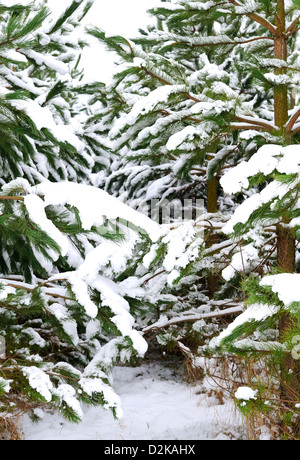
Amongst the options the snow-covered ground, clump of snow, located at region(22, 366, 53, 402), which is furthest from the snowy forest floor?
clump of snow, located at region(22, 366, 53, 402)

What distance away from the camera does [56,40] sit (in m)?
3.99

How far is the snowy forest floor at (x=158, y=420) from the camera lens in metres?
3.78

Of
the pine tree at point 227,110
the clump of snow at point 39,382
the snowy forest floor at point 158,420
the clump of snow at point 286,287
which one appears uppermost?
the pine tree at point 227,110

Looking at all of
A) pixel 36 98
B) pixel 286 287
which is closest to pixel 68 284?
pixel 286 287

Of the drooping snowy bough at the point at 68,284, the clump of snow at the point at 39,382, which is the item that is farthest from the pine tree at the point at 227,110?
the clump of snow at the point at 39,382

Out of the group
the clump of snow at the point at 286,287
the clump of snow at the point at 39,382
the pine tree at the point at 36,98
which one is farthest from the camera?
the pine tree at the point at 36,98

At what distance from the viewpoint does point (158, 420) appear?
4102 millimetres

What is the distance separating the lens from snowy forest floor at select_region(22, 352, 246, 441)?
3.78 meters

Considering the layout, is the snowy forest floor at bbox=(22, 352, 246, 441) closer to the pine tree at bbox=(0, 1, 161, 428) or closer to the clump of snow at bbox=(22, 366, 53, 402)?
the pine tree at bbox=(0, 1, 161, 428)

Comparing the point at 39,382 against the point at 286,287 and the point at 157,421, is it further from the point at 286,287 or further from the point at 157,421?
the point at 157,421

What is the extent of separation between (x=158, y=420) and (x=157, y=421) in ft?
0.06

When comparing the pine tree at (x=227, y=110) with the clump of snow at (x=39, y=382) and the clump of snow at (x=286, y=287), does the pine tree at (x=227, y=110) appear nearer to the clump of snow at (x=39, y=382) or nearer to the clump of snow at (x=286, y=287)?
the clump of snow at (x=286, y=287)

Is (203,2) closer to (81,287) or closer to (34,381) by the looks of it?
(81,287)

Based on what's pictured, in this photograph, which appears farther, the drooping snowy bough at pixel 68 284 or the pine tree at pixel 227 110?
the pine tree at pixel 227 110
